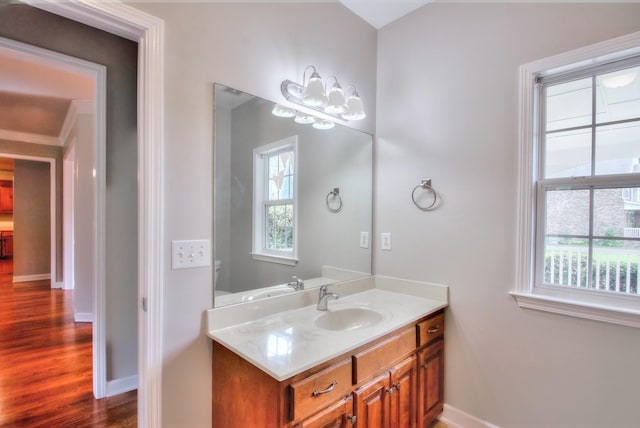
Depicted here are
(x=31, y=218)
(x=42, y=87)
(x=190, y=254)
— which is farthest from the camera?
(x=31, y=218)

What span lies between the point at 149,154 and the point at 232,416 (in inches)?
45.3

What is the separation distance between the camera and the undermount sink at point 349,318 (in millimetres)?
1693

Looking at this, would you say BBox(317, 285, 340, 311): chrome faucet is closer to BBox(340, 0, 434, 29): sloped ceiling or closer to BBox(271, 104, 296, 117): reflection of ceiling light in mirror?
BBox(271, 104, 296, 117): reflection of ceiling light in mirror

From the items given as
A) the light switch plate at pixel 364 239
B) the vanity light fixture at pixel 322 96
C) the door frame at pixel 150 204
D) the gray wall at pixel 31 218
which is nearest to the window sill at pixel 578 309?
the light switch plate at pixel 364 239

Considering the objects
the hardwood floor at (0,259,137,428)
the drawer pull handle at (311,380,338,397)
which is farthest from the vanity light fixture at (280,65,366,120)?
the hardwood floor at (0,259,137,428)

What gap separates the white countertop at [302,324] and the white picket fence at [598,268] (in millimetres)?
604

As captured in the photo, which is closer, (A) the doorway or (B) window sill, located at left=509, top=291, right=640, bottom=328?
(B) window sill, located at left=509, top=291, right=640, bottom=328

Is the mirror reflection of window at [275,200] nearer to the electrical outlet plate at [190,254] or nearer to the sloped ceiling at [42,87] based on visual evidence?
the electrical outlet plate at [190,254]

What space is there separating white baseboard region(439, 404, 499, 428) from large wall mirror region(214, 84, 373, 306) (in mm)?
990

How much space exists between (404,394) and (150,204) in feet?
5.08

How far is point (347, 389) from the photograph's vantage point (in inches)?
48.8

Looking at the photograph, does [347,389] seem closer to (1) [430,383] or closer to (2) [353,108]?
(1) [430,383]

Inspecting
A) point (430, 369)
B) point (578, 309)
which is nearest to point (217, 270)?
point (430, 369)

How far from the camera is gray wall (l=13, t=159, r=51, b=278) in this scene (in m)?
5.46
